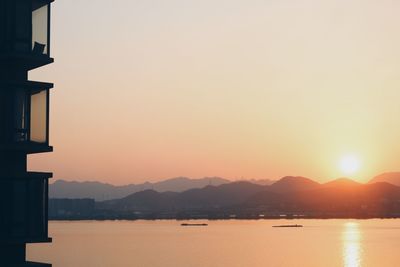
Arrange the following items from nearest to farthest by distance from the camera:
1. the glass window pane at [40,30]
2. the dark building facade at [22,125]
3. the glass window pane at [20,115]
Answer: the dark building facade at [22,125] < the glass window pane at [20,115] < the glass window pane at [40,30]

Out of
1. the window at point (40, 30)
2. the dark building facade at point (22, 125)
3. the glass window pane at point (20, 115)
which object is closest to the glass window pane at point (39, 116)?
the dark building facade at point (22, 125)

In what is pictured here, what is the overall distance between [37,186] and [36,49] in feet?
20.7

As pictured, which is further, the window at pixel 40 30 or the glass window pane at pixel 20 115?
the window at pixel 40 30

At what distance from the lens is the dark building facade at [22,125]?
3381 cm

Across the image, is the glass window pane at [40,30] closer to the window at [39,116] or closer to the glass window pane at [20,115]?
the window at [39,116]

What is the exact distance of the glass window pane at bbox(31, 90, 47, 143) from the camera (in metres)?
34.9

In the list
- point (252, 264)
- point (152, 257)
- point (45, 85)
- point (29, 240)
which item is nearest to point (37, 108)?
point (45, 85)

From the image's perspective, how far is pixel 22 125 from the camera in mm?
34719

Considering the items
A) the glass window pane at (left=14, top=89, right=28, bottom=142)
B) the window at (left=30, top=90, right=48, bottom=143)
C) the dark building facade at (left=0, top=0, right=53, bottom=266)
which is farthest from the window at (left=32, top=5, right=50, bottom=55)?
the glass window pane at (left=14, top=89, right=28, bottom=142)

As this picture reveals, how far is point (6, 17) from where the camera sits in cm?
3431

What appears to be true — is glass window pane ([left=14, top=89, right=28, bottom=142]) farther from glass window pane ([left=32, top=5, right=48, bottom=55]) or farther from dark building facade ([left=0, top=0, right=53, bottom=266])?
glass window pane ([left=32, top=5, right=48, bottom=55])

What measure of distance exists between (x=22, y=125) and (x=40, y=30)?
4499 millimetres

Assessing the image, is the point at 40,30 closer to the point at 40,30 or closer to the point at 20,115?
the point at 40,30

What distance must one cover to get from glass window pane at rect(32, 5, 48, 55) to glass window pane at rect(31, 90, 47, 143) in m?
2.01
